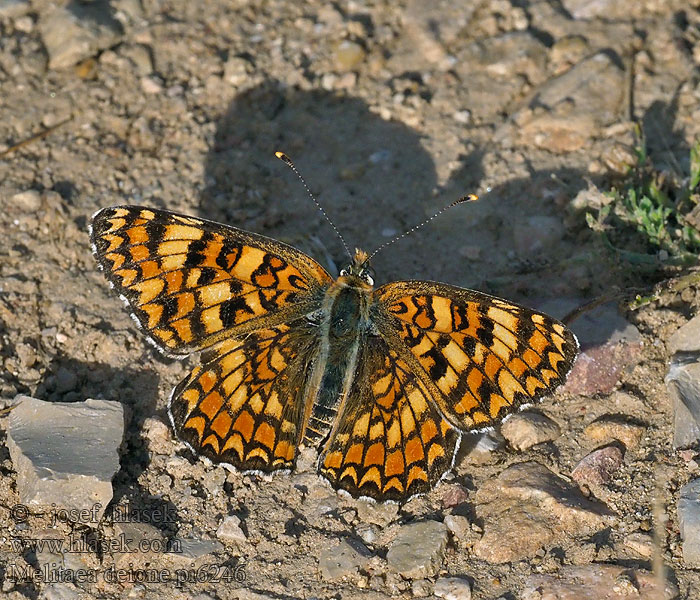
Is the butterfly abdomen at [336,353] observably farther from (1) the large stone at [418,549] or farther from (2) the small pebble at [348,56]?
(2) the small pebble at [348,56]

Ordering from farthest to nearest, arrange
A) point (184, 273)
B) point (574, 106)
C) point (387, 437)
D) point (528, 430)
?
point (574, 106) < point (528, 430) < point (184, 273) < point (387, 437)

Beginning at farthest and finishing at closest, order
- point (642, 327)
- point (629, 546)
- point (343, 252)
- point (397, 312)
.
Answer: point (343, 252), point (642, 327), point (397, 312), point (629, 546)

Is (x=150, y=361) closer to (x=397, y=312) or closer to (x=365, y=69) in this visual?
(x=397, y=312)

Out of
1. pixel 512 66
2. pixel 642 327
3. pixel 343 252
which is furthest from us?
pixel 512 66

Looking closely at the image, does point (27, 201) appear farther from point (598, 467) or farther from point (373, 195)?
point (598, 467)

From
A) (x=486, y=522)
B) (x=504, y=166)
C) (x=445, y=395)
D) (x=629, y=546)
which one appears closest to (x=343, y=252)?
(x=504, y=166)

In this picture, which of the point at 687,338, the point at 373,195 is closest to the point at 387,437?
the point at 687,338

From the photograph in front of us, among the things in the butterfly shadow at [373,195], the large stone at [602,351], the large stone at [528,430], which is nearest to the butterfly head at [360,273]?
the butterfly shadow at [373,195]
